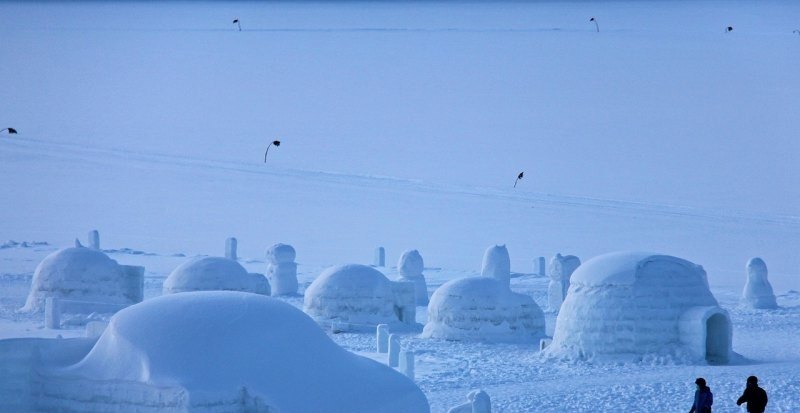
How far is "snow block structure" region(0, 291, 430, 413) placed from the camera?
1229 centimetres

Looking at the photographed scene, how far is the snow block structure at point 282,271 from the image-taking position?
39594 millimetres

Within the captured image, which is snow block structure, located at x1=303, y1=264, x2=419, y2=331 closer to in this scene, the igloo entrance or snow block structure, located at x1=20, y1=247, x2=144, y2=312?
snow block structure, located at x1=20, y1=247, x2=144, y2=312

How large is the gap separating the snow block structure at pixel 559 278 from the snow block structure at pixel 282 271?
965 centimetres

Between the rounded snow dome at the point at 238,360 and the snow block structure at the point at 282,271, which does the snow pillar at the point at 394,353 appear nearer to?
the rounded snow dome at the point at 238,360

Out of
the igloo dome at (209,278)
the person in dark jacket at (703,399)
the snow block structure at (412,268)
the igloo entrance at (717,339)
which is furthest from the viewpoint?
the snow block structure at (412,268)

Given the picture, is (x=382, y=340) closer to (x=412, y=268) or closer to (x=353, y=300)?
(x=353, y=300)

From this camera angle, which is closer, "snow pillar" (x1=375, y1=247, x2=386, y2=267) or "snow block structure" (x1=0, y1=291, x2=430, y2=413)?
"snow block structure" (x1=0, y1=291, x2=430, y2=413)

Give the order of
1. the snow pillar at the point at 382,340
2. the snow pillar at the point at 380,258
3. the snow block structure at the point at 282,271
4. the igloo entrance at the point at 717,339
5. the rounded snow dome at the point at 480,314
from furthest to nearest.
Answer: the snow pillar at the point at 380,258, the snow block structure at the point at 282,271, the rounded snow dome at the point at 480,314, the igloo entrance at the point at 717,339, the snow pillar at the point at 382,340

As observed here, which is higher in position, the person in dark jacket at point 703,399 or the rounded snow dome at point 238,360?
the rounded snow dome at point 238,360

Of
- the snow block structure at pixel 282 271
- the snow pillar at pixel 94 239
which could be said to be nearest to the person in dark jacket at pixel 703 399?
the snow block structure at pixel 282 271

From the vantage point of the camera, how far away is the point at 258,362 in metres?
12.8

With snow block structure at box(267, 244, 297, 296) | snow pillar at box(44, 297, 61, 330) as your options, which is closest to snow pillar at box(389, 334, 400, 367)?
snow pillar at box(44, 297, 61, 330)

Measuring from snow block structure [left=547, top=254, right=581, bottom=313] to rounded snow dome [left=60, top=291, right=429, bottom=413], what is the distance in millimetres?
23084

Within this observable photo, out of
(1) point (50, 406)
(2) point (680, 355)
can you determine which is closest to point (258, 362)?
(1) point (50, 406)
